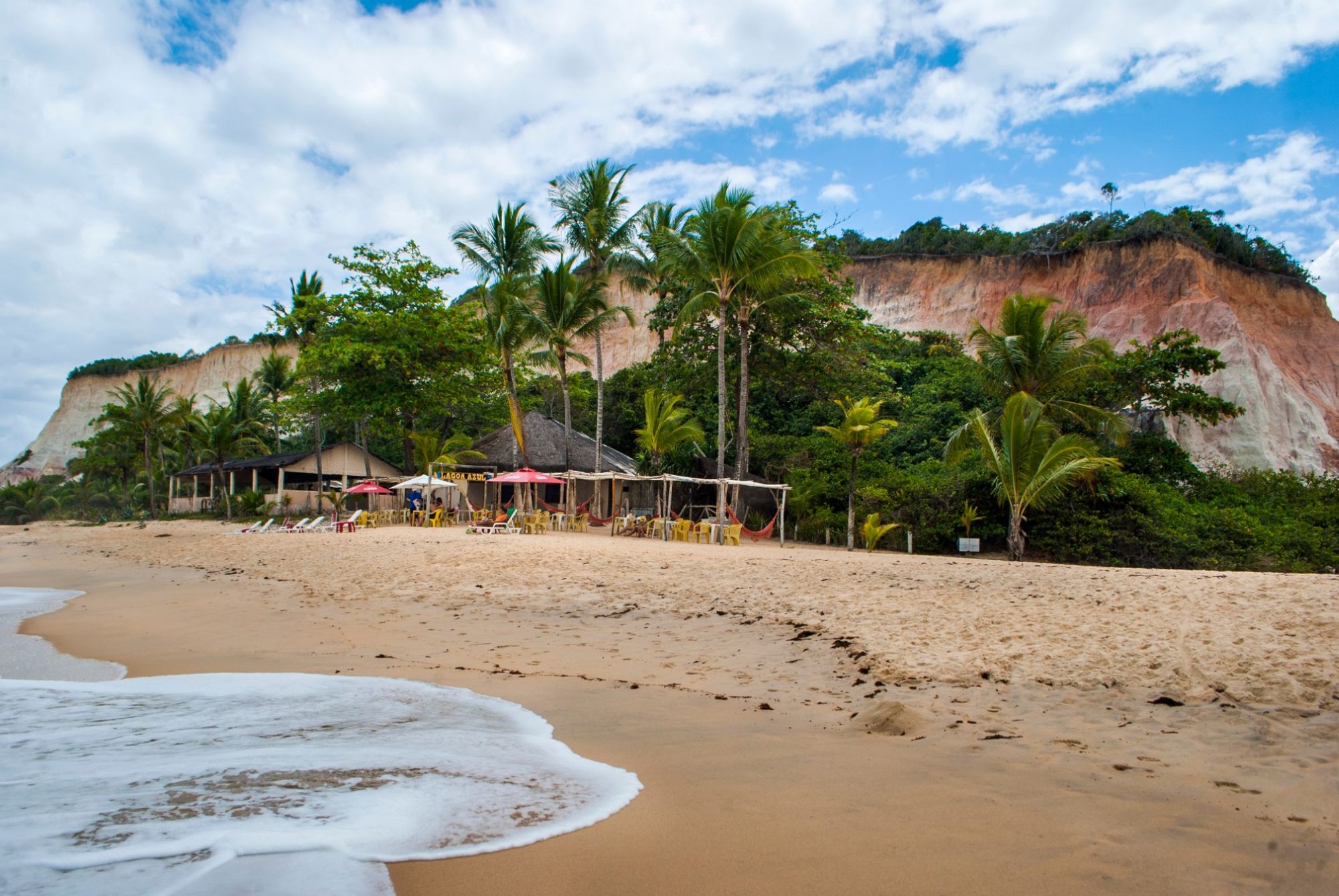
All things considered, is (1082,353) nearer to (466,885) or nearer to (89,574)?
(466,885)

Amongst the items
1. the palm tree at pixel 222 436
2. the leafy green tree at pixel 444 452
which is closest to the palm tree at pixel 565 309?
the leafy green tree at pixel 444 452

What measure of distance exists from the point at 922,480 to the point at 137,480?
38.7 metres

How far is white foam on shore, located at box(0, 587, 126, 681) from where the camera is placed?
5.34 metres

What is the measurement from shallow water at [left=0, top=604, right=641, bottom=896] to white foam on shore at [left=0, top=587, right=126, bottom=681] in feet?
1.53

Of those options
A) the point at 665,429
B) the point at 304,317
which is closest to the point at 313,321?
the point at 304,317

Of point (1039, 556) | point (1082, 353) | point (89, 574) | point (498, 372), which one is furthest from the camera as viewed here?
point (498, 372)

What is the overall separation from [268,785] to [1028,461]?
13542mm

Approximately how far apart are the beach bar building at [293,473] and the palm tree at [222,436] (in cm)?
57

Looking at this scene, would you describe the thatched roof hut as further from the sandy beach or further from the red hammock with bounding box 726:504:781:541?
the sandy beach

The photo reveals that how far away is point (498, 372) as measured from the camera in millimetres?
26609

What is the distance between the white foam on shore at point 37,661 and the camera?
5336 mm

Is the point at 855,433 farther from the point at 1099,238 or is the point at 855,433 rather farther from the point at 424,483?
the point at 1099,238

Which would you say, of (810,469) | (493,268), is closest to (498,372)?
(493,268)

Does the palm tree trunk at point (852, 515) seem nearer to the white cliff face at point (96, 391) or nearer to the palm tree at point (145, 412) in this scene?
the palm tree at point (145, 412)
